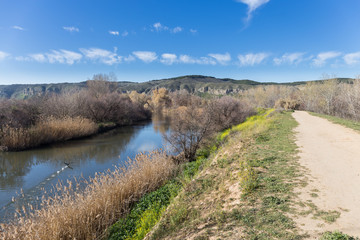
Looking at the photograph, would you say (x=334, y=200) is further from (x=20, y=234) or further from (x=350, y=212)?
(x=20, y=234)

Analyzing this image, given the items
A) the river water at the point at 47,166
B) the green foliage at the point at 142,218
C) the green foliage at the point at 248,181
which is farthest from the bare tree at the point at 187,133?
the green foliage at the point at 248,181

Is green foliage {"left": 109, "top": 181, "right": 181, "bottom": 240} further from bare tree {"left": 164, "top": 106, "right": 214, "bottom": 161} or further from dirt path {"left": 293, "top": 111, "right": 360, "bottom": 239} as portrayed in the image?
bare tree {"left": 164, "top": 106, "right": 214, "bottom": 161}

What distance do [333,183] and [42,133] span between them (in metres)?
21.7

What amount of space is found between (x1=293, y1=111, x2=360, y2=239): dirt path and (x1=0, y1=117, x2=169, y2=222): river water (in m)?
8.45

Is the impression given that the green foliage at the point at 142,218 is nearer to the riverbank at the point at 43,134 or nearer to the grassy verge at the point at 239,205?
the grassy verge at the point at 239,205

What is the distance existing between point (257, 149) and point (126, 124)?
30674 millimetres

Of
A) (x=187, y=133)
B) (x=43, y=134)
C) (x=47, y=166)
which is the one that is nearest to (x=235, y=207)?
(x=187, y=133)

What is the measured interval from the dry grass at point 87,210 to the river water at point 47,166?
251 centimetres

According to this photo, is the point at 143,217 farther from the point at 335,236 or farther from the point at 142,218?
the point at 335,236

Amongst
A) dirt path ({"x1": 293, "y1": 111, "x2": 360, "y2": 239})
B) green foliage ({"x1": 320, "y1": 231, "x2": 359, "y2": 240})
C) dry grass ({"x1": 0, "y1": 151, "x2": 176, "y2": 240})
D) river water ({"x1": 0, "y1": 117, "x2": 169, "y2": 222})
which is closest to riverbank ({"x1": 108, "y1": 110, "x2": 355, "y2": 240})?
green foliage ({"x1": 320, "y1": 231, "x2": 359, "y2": 240})

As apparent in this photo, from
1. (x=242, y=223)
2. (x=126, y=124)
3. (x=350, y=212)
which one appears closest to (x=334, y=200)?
(x=350, y=212)

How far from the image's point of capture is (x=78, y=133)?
2183 centimetres

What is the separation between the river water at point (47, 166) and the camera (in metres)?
8.99

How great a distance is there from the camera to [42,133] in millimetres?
18109
